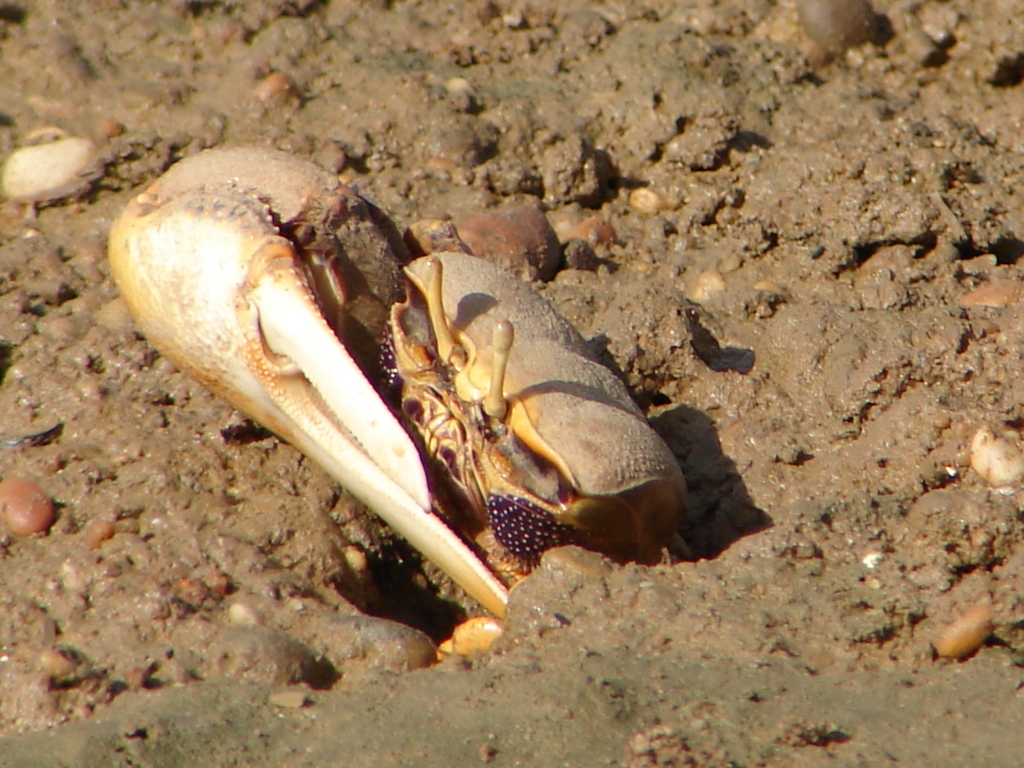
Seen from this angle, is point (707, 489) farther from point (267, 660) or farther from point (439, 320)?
point (267, 660)

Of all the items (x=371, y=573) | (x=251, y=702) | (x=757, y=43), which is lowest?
(x=371, y=573)

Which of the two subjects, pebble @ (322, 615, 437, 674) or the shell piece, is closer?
pebble @ (322, 615, 437, 674)

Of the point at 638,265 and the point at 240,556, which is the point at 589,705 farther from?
the point at 638,265

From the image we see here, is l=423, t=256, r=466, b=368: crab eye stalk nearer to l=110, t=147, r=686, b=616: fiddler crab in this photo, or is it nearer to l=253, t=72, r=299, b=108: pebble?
l=110, t=147, r=686, b=616: fiddler crab

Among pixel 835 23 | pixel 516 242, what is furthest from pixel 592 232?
pixel 835 23

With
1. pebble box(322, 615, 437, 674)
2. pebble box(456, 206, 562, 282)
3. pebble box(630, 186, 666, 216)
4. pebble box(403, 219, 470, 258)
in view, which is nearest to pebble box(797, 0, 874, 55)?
pebble box(630, 186, 666, 216)

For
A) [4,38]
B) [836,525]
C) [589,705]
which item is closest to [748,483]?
[836,525]
